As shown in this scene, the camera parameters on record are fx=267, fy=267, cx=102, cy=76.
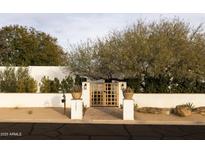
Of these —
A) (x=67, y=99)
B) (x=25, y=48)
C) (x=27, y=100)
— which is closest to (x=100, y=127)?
(x=67, y=99)

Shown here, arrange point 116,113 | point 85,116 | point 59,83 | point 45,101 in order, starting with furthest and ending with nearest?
point 59,83 < point 45,101 < point 116,113 < point 85,116

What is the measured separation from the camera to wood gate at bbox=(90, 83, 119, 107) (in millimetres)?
17578

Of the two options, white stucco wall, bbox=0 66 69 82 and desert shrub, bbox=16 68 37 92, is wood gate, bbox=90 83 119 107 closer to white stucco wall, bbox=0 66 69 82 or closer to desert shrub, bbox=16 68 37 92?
white stucco wall, bbox=0 66 69 82

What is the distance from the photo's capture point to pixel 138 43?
1639 cm

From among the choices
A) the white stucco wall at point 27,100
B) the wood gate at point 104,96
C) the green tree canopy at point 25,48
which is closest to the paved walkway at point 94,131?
the white stucco wall at point 27,100

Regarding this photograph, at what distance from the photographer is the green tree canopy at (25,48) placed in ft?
110

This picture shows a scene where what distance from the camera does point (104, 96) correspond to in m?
17.6

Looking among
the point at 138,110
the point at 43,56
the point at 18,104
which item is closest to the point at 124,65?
the point at 138,110

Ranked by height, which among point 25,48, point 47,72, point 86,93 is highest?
point 25,48

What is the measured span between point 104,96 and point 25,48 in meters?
19.4

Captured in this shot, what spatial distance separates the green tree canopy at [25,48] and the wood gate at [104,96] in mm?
16318

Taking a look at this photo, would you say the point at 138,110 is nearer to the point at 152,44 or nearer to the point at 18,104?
the point at 152,44

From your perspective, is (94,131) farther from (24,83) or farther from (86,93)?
(24,83)

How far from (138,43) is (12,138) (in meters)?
10.1
